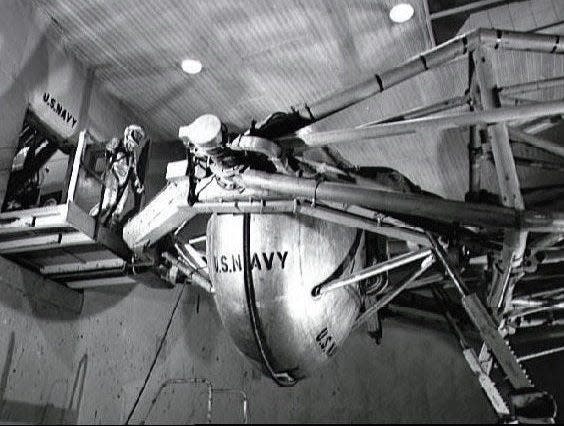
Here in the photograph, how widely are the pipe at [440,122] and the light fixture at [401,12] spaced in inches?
145

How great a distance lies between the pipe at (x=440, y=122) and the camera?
4484 mm

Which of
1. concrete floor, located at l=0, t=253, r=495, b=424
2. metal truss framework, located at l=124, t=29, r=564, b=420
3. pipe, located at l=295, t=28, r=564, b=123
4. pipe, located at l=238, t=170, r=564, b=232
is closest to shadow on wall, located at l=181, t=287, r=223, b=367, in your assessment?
concrete floor, located at l=0, t=253, r=495, b=424

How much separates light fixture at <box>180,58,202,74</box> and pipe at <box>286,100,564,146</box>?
4703mm

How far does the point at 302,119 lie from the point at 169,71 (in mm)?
5070

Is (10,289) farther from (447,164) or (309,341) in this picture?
(447,164)

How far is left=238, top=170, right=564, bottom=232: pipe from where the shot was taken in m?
4.65

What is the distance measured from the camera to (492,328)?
456 cm

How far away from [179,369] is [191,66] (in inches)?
241

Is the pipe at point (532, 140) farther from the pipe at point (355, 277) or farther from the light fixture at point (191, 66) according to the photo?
the light fixture at point (191, 66)

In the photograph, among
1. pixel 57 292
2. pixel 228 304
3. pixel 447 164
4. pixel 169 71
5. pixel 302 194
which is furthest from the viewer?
pixel 447 164

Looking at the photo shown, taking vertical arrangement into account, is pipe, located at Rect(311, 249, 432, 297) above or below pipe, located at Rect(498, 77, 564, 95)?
below

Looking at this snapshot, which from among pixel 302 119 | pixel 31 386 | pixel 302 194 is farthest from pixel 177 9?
pixel 31 386

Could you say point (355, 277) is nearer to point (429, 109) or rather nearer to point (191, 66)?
point (429, 109)

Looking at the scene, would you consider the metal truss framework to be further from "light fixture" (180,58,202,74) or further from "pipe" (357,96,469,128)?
"light fixture" (180,58,202,74)
